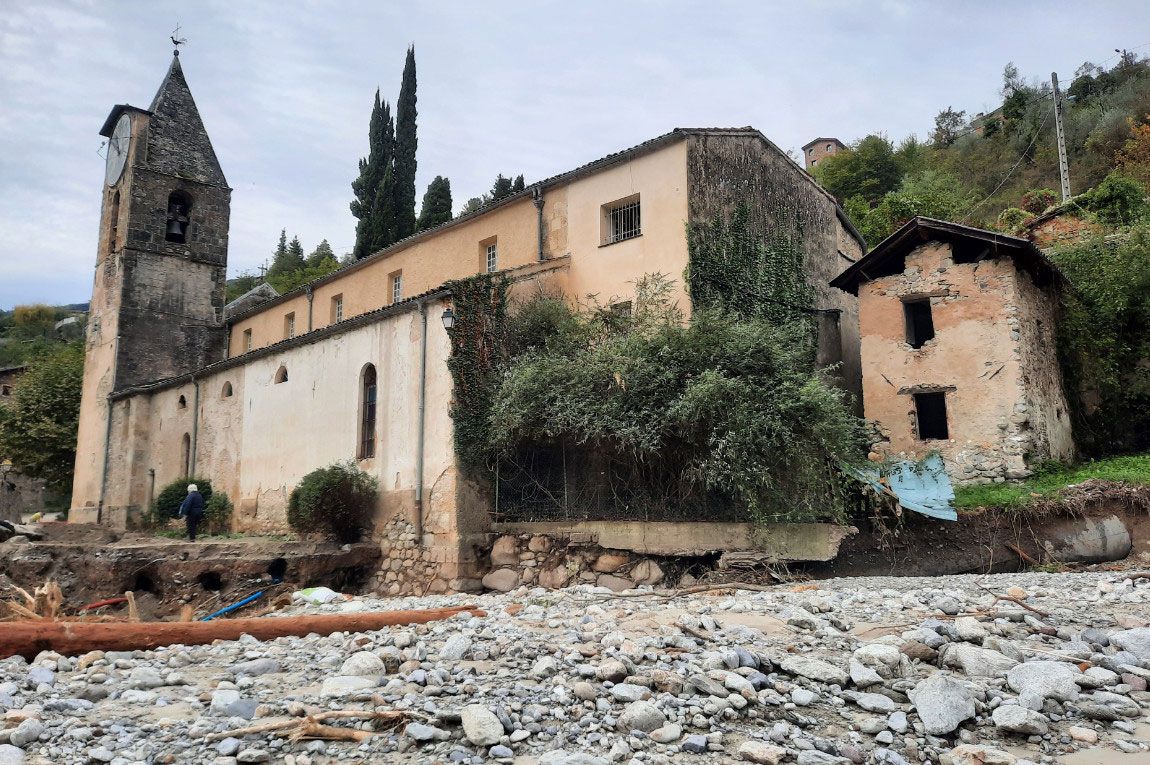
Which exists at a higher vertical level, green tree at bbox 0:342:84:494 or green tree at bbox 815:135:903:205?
green tree at bbox 815:135:903:205

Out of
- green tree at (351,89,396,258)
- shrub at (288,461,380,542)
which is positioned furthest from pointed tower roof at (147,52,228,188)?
shrub at (288,461,380,542)

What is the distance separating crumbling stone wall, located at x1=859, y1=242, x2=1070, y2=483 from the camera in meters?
17.5

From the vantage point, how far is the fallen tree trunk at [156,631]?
25.2 ft

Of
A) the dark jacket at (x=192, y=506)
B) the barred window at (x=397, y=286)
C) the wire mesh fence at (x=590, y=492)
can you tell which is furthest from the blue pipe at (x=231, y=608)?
the barred window at (x=397, y=286)

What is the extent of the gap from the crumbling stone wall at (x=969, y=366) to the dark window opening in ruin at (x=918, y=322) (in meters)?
0.25

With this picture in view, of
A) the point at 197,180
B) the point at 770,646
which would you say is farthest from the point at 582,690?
the point at 197,180

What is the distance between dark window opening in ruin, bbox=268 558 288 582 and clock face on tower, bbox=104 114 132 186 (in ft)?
78.3

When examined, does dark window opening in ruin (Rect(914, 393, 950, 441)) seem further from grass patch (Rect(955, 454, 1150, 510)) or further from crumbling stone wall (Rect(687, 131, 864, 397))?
crumbling stone wall (Rect(687, 131, 864, 397))

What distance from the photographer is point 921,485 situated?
15.1 m

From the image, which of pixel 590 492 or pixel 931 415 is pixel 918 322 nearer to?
pixel 931 415

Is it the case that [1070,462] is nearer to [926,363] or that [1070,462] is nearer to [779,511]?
[926,363]

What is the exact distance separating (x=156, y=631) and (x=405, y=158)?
1469 inches

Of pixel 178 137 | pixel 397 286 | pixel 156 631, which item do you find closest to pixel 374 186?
pixel 178 137

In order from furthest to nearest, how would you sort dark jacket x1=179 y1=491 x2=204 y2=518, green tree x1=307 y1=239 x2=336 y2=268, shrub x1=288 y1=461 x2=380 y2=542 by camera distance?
green tree x1=307 y1=239 x2=336 y2=268, dark jacket x1=179 y1=491 x2=204 y2=518, shrub x1=288 y1=461 x2=380 y2=542
